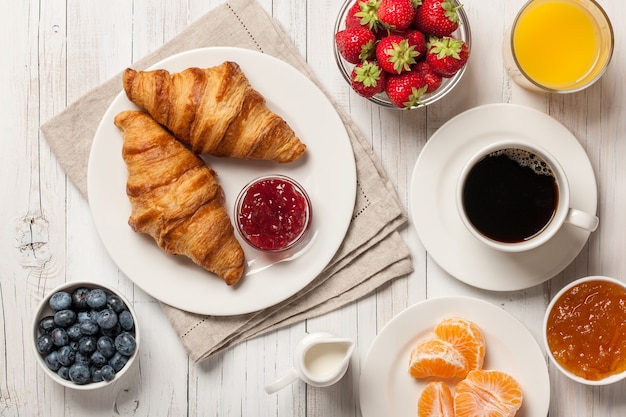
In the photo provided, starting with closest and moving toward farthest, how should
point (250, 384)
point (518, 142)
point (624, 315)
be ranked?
point (518, 142)
point (624, 315)
point (250, 384)

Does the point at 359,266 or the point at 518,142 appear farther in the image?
the point at 359,266

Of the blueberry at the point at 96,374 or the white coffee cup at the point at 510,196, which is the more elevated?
the white coffee cup at the point at 510,196

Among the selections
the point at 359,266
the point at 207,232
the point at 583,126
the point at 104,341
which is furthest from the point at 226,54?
the point at 583,126

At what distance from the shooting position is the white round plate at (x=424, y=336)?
6.69 feet

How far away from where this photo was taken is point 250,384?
2127mm

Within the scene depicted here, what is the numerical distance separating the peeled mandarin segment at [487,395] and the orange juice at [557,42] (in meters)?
0.85

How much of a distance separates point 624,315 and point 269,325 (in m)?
1.03

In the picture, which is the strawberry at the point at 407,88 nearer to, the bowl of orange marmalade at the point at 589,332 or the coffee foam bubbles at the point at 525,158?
the coffee foam bubbles at the point at 525,158

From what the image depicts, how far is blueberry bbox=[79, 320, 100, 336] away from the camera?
1.95m

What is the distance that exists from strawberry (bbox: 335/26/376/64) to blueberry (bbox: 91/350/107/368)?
3.56 ft

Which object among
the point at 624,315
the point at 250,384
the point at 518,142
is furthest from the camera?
A: the point at 250,384

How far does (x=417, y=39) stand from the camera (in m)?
1.85

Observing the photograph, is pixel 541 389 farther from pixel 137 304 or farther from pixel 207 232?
pixel 137 304

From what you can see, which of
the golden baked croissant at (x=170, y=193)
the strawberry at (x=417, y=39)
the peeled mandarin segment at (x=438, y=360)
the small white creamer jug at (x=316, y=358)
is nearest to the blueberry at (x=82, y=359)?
the golden baked croissant at (x=170, y=193)
